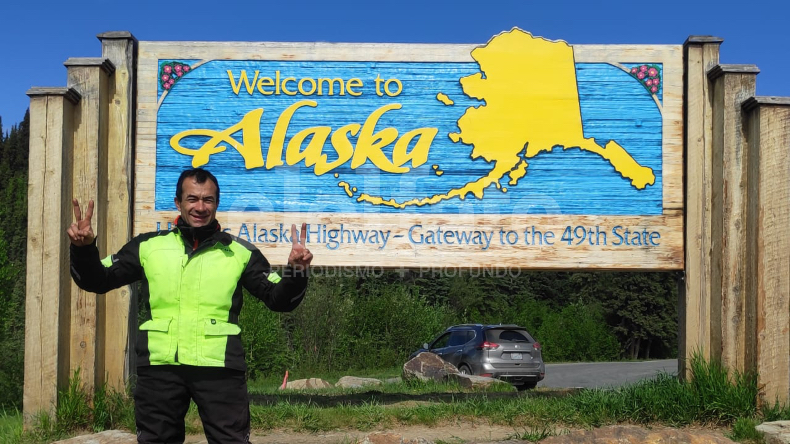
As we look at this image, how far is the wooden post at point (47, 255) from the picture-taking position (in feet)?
21.2

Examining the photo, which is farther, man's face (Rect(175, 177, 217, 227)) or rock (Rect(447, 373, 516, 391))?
rock (Rect(447, 373, 516, 391))

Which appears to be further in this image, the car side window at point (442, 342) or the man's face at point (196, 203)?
the car side window at point (442, 342)

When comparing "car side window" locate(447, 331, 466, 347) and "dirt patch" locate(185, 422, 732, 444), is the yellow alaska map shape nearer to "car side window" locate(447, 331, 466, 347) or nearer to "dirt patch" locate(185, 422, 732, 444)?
"dirt patch" locate(185, 422, 732, 444)

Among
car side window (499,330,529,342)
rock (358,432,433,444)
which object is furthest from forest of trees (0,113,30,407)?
car side window (499,330,529,342)

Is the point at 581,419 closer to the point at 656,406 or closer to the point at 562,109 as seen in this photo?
the point at 656,406

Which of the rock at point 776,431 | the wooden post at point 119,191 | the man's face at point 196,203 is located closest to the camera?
the man's face at point 196,203

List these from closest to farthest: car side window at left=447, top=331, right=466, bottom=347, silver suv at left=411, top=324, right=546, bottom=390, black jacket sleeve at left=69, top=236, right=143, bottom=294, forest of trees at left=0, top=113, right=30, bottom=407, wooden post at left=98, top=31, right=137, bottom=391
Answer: black jacket sleeve at left=69, top=236, right=143, bottom=294
wooden post at left=98, top=31, right=137, bottom=391
forest of trees at left=0, top=113, right=30, bottom=407
silver suv at left=411, top=324, right=546, bottom=390
car side window at left=447, top=331, right=466, bottom=347

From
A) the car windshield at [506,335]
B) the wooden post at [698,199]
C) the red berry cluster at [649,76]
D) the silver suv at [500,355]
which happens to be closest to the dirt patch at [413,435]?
the wooden post at [698,199]

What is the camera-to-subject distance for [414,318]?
30.9 metres

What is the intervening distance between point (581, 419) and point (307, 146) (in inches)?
137

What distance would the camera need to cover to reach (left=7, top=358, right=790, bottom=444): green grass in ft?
21.4

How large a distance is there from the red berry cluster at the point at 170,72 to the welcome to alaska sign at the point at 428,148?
1 centimetres

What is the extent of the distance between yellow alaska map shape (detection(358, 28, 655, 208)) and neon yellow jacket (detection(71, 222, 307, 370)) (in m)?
3.37

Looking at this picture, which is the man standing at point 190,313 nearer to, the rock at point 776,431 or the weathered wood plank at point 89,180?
the weathered wood plank at point 89,180
